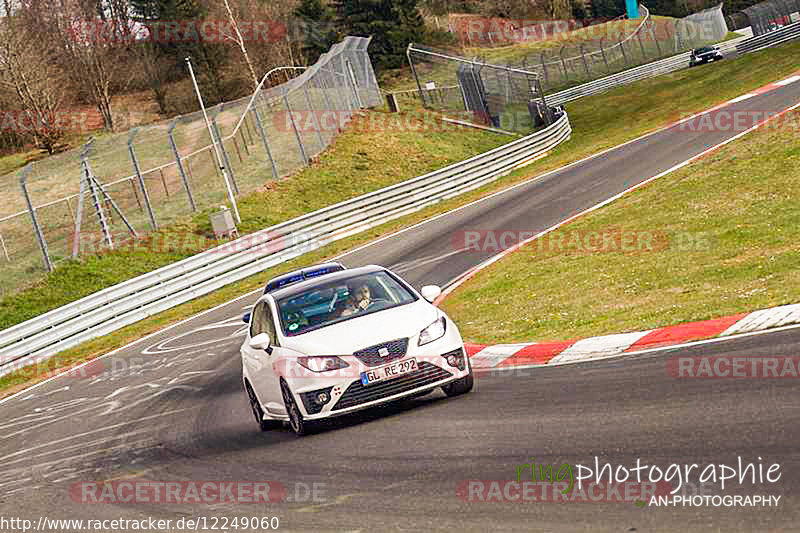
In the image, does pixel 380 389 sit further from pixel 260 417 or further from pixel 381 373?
pixel 260 417

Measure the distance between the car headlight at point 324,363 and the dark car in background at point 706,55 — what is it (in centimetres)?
6633

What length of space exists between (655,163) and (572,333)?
1771cm

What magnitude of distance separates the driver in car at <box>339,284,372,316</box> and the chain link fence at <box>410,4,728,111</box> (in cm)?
4165

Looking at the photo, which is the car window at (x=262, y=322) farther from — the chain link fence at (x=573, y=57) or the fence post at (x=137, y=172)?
the chain link fence at (x=573, y=57)

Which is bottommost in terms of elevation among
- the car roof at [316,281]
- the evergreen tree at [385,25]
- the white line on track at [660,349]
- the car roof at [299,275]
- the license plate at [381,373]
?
the white line on track at [660,349]

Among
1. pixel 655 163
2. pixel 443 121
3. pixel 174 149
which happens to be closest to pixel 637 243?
pixel 655 163

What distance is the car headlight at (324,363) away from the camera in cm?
995

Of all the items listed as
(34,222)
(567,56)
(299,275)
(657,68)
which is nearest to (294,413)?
(299,275)

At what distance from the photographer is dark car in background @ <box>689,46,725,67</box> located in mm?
71062

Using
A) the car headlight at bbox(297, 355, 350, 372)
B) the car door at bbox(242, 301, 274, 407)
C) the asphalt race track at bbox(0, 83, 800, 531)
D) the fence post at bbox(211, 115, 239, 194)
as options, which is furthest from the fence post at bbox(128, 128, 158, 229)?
the car headlight at bbox(297, 355, 350, 372)

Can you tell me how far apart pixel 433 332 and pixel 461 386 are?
654mm

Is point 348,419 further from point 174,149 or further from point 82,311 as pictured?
point 174,149

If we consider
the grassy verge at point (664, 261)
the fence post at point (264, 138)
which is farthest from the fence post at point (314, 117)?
the grassy verge at point (664, 261)

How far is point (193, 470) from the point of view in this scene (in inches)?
387
